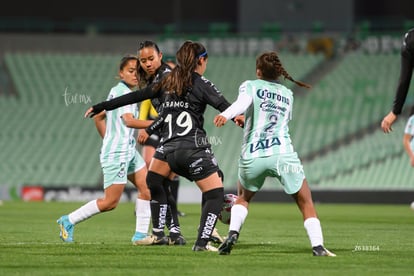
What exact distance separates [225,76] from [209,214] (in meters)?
20.5

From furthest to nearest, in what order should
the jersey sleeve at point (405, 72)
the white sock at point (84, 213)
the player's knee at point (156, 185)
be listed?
the white sock at point (84, 213) → the player's knee at point (156, 185) → the jersey sleeve at point (405, 72)

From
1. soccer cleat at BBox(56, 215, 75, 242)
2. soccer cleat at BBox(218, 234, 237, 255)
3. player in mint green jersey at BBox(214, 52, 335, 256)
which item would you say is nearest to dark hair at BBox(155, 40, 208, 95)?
player in mint green jersey at BBox(214, 52, 335, 256)

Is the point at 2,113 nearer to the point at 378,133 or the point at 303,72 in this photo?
the point at 303,72

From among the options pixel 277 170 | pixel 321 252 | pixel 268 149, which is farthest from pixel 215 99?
pixel 321 252

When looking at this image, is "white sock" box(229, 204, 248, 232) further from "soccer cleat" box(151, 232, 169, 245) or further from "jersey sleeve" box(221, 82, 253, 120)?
"soccer cleat" box(151, 232, 169, 245)

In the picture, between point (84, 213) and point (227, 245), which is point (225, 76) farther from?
point (227, 245)

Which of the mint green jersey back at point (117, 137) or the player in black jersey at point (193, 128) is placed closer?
the player in black jersey at point (193, 128)

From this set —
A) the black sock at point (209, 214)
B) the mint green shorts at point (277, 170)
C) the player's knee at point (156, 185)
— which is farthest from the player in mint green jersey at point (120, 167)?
the mint green shorts at point (277, 170)

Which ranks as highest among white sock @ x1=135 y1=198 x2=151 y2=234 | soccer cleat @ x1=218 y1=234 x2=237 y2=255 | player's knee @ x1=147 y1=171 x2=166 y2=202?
player's knee @ x1=147 y1=171 x2=166 y2=202

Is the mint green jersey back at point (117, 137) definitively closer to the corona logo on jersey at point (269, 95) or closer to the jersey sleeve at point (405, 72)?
the corona logo on jersey at point (269, 95)

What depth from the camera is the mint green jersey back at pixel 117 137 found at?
10688mm

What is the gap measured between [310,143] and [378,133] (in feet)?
6.27

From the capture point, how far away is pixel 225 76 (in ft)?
96.3

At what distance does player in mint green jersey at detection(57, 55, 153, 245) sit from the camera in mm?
10445
